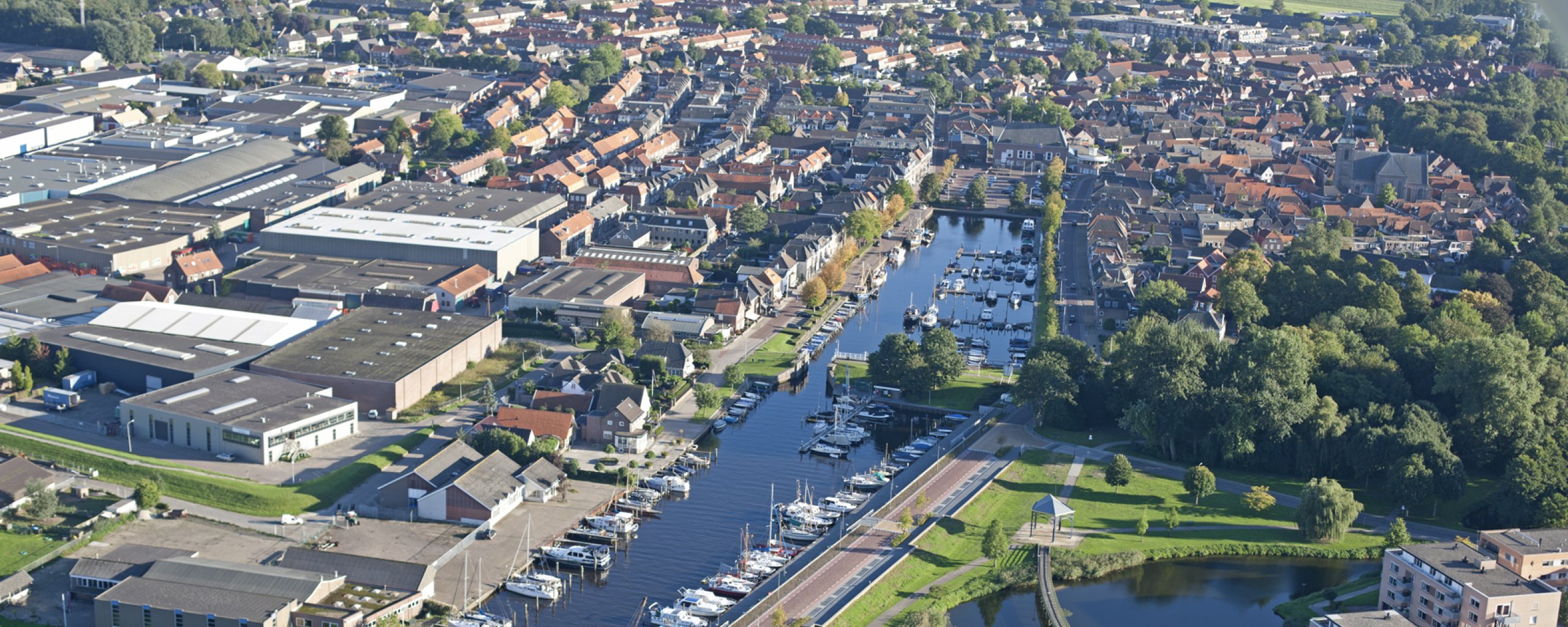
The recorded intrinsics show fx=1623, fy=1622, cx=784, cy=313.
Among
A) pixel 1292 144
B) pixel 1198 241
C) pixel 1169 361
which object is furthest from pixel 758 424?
pixel 1292 144

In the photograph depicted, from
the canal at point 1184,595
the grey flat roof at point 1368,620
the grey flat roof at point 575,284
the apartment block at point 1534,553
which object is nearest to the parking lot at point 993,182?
the grey flat roof at point 575,284

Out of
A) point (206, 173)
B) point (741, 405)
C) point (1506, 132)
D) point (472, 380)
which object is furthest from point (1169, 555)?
point (1506, 132)

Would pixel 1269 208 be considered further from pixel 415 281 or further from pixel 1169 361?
pixel 415 281

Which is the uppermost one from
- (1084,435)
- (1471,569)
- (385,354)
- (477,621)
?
(1471,569)

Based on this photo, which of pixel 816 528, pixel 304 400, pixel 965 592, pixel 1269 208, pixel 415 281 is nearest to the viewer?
pixel 965 592

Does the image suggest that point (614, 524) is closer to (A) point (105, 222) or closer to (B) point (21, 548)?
(B) point (21, 548)

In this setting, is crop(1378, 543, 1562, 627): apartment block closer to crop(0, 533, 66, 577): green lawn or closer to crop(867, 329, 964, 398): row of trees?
crop(867, 329, 964, 398): row of trees
